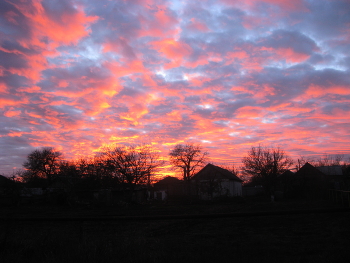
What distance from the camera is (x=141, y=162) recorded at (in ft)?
131

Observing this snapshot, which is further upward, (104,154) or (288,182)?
(104,154)

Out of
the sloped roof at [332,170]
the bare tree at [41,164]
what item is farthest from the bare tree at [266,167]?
the bare tree at [41,164]

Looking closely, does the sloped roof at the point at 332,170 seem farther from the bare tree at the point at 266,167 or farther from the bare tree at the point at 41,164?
the bare tree at the point at 41,164

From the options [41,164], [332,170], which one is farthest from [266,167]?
[41,164]

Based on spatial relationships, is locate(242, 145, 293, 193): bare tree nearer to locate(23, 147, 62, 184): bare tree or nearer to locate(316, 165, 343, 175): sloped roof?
locate(316, 165, 343, 175): sloped roof

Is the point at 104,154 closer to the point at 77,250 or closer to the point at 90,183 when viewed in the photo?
the point at 90,183

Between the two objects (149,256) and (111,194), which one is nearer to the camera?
(149,256)

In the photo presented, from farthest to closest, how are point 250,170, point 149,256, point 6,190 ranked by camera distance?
point 250,170, point 6,190, point 149,256

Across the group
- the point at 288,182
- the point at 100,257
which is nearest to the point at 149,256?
the point at 100,257

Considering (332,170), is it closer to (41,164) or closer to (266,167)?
(266,167)

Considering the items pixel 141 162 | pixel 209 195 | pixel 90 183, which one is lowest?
pixel 209 195

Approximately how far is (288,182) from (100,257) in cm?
4595

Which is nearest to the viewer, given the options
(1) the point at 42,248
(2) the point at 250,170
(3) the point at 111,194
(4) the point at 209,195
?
(1) the point at 42,248

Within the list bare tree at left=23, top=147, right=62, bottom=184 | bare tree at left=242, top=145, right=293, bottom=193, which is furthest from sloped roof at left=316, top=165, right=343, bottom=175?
bare tree at left=23, top=147, right=62, bottom=184
